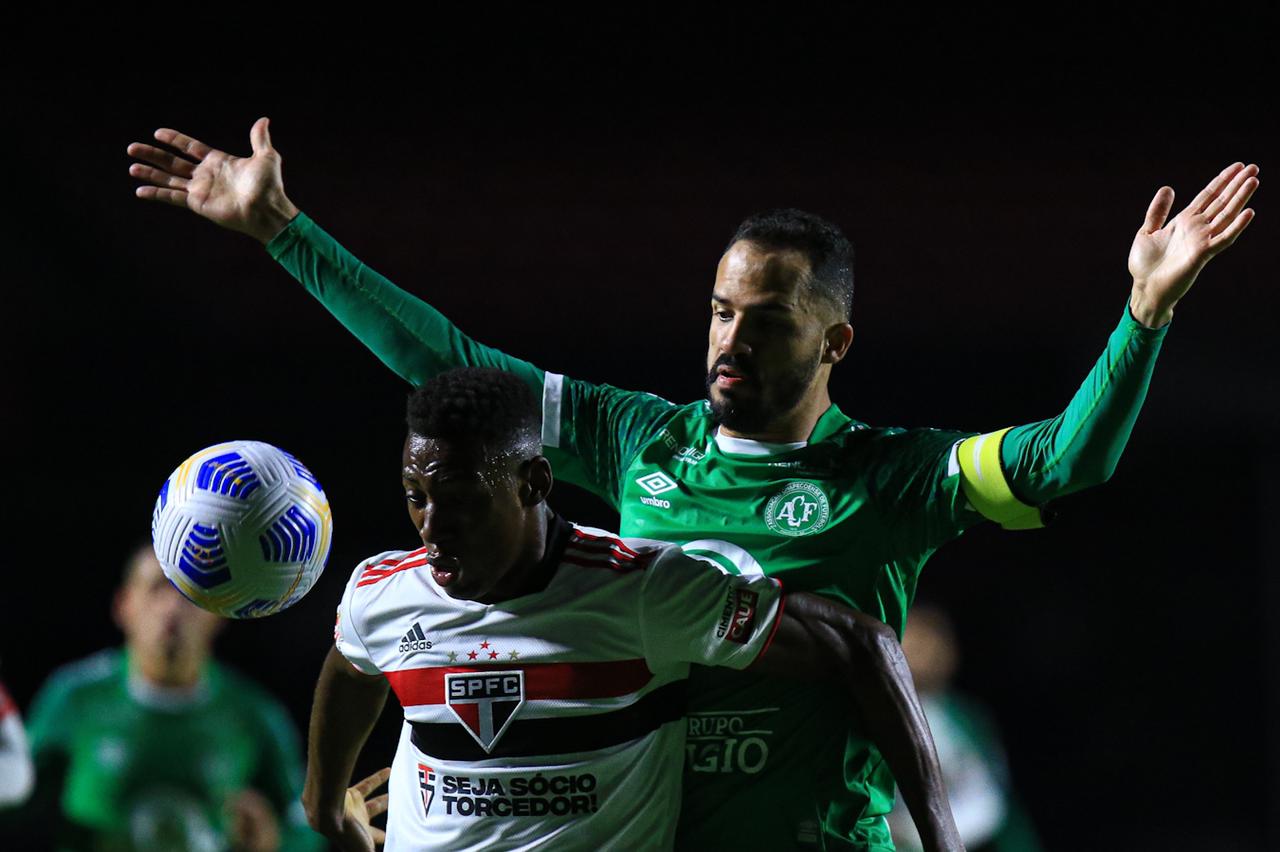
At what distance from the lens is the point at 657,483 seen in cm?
302

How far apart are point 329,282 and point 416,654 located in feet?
3.30

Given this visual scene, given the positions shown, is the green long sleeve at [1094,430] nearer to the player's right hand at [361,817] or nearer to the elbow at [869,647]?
the elbow at [869,647]

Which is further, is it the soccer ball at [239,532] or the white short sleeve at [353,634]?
the soccer ball at [239,532]

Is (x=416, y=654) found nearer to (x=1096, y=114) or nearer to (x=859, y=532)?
(x=859, y=532)

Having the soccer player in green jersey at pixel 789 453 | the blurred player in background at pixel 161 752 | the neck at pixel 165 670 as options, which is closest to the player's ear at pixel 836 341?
the soccer player in green jersey at pixel 789 453

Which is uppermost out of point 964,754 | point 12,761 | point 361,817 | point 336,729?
point 336,729

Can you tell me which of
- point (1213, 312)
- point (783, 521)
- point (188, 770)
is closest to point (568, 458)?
point (783, 521)

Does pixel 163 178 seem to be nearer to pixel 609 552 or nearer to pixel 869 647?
pixel 609 552

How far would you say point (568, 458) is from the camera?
10.7 ft

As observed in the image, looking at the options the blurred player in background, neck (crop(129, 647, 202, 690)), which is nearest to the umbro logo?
the blurred player in background

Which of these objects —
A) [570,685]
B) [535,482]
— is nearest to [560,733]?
[570,685]

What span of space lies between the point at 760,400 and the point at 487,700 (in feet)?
2.64

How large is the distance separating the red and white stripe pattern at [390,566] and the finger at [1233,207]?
60.6 inches

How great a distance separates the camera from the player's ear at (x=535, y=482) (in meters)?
2.53
